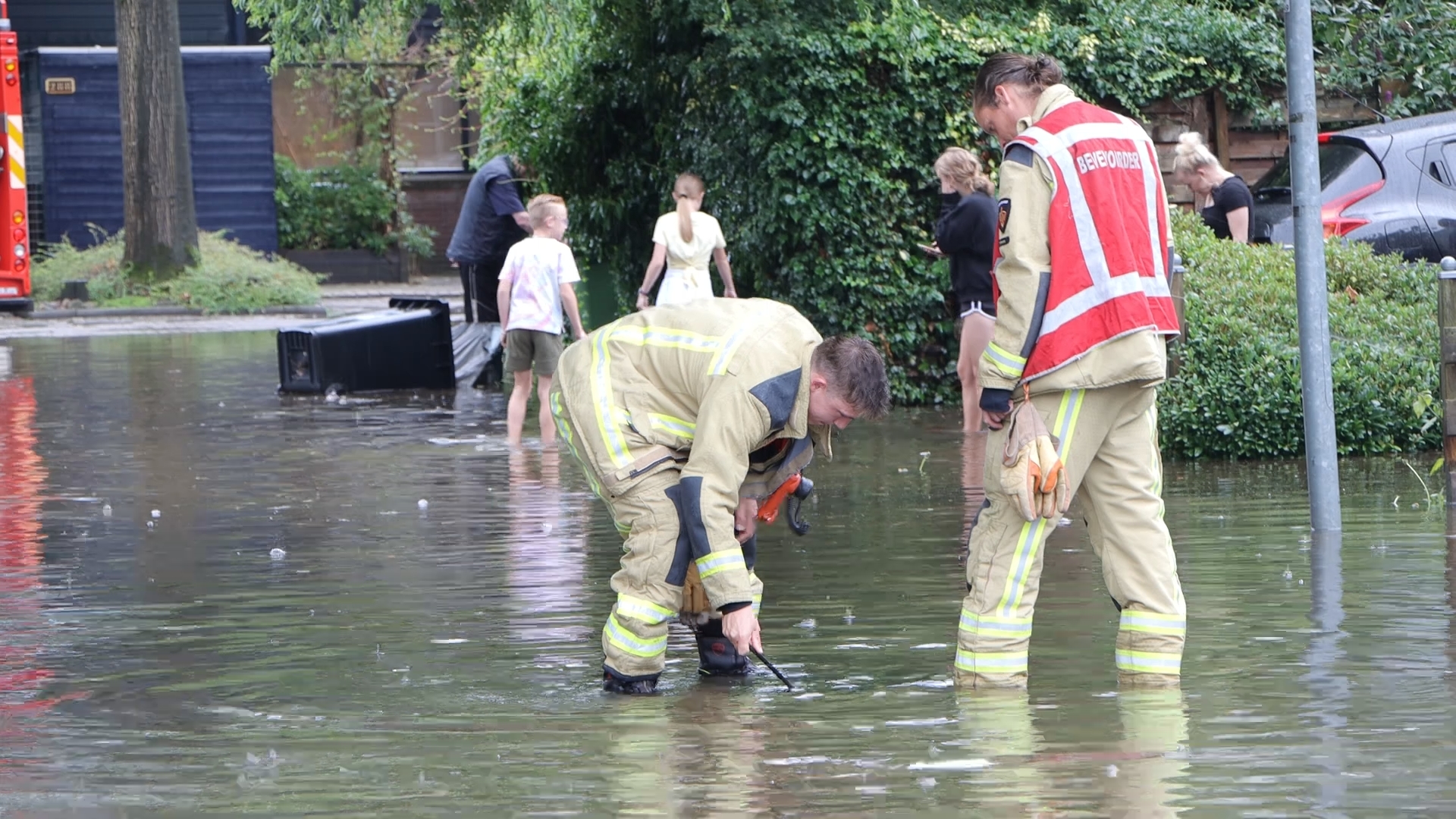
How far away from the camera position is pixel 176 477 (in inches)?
404

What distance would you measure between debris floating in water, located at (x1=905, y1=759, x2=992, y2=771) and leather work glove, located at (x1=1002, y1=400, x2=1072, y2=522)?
67 centimetres

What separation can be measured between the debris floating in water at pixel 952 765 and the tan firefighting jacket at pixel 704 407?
0.64 m

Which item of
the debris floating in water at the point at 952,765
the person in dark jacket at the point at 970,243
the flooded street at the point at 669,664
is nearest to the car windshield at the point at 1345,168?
the person in dark jacket at the point at 970,243

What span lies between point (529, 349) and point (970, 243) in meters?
2.68

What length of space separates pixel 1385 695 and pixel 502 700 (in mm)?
2325

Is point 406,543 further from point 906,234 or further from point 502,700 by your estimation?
point 906,234

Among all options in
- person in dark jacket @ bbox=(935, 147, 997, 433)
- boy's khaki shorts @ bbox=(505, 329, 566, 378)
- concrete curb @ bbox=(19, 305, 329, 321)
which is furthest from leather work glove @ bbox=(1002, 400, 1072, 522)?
concrete curb @ bbox=(19, 305, 329, 321)

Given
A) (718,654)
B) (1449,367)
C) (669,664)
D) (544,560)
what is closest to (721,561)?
(718,654)

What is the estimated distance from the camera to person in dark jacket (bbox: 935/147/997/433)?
34.7 ft

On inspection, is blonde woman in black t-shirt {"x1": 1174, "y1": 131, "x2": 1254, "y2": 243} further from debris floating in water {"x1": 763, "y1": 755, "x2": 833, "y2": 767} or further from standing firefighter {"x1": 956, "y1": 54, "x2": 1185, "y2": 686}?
debris floating in water {"x1": 763, "y1": 755, "x2": 833, "y2": 767}

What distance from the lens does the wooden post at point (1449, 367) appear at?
26.2 ft

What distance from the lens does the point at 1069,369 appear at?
4922mm

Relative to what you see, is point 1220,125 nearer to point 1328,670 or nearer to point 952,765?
point 1328,670

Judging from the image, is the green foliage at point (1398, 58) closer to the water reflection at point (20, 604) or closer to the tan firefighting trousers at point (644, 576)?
the water reflection at point (20, 604)
